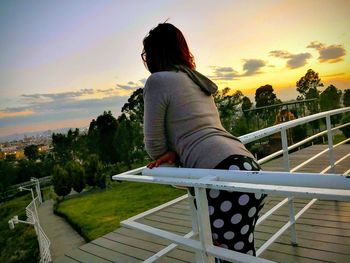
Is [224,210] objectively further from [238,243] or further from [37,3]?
Result: [37,3]

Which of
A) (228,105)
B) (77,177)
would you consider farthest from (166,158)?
(77,177)

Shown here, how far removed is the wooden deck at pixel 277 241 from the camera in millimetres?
2158

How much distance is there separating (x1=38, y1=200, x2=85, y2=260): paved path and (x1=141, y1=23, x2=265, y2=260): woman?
1284 cm

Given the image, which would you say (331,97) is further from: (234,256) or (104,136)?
(104,136)

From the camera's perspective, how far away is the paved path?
13406 millimetres

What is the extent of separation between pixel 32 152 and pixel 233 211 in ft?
203

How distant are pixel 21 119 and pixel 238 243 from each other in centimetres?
4833

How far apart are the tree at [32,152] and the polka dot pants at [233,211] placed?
198 ft

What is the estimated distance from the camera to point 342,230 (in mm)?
2402

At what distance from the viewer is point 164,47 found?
1.15m

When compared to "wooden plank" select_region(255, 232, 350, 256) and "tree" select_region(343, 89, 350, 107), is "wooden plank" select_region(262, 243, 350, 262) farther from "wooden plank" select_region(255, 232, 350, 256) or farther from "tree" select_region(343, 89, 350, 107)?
"tree" select_region(343, 89, 350, 107)

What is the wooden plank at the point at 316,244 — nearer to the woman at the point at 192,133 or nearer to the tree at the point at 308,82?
the woman at the point at 192,133

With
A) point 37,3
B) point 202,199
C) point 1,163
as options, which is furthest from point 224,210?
point 1,163

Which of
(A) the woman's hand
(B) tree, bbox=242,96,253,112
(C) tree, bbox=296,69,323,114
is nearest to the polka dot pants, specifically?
(A) the woman's hand
